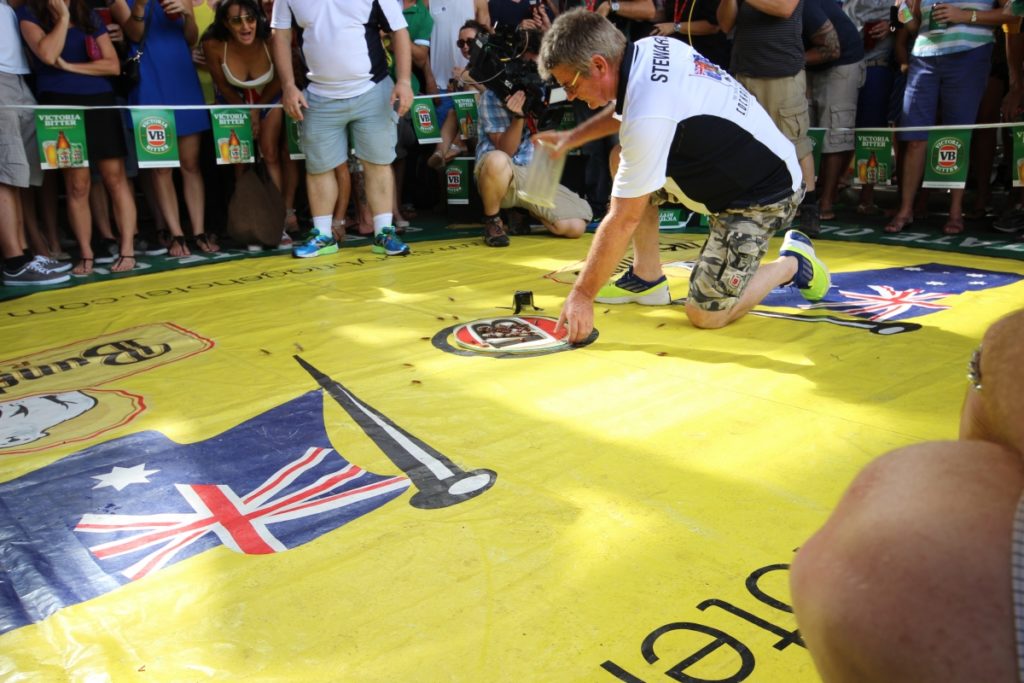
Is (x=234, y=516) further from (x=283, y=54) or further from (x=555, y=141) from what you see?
(x=283, y=54)

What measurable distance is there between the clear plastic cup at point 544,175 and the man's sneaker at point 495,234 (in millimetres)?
1833

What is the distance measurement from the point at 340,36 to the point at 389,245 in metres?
1.20

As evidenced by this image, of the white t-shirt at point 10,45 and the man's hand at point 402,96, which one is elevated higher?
the white t-shirt at point 10,45

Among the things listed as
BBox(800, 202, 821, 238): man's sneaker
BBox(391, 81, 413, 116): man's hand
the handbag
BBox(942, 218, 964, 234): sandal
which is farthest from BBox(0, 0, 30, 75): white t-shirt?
BBox(942, 218, 964, 234): sandal

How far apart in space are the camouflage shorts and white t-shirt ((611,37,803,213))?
5 cm

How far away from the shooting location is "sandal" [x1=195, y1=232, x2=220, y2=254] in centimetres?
516

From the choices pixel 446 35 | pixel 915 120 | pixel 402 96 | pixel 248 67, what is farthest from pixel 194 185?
pixel 915 120

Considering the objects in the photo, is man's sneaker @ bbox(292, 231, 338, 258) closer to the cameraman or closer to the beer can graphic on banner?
the cameraman

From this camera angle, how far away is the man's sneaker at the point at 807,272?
3285mm

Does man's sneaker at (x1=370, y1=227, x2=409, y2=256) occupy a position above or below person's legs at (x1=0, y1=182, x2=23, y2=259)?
below

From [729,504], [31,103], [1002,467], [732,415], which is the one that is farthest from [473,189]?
[1002,467]

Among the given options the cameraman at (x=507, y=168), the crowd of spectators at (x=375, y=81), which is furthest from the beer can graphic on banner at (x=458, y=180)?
the cameraman at (x=507, y=168)

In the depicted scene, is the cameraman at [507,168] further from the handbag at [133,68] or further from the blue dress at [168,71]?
the handbag at [133,68]

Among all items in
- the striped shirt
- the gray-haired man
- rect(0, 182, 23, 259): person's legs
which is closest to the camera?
the gray-haired man
